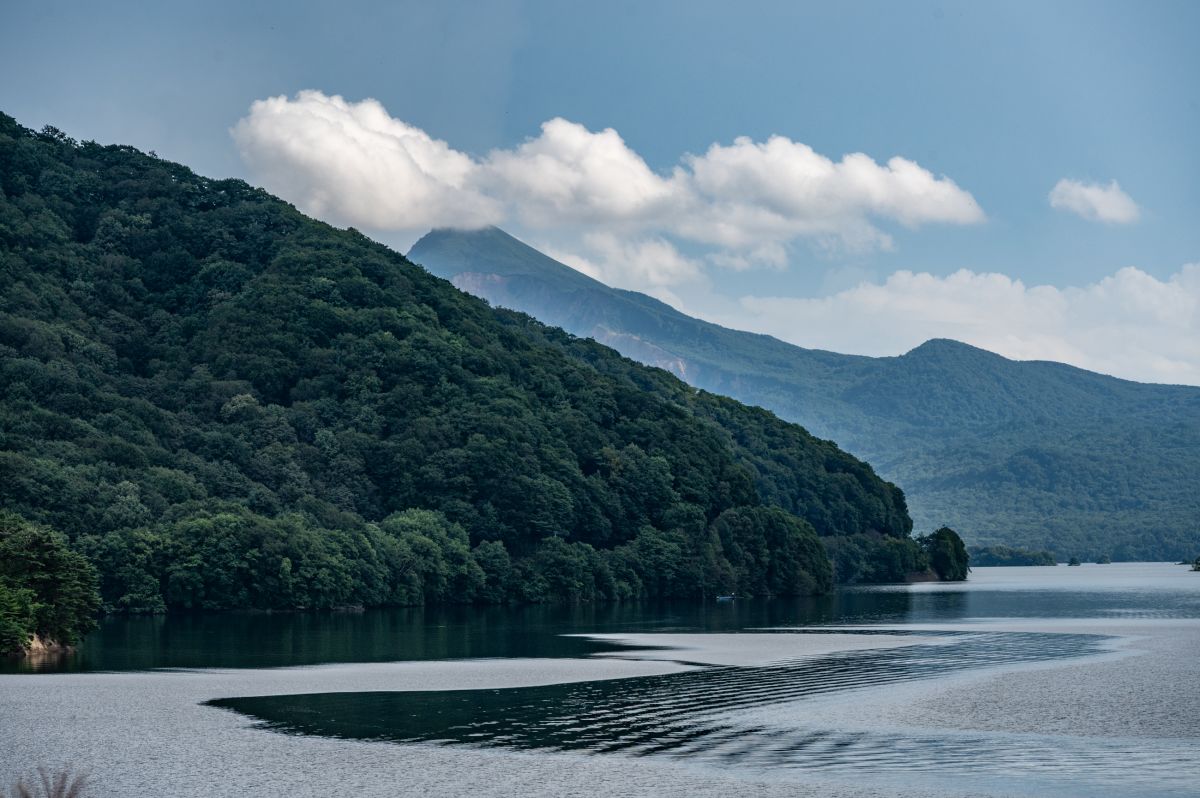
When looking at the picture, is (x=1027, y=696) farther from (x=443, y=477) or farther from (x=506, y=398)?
(x=506, y=398)

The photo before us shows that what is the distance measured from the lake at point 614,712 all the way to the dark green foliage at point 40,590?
2562mm

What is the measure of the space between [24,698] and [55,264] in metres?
159

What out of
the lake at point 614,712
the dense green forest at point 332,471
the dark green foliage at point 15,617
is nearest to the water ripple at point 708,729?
the lake at point 614,712

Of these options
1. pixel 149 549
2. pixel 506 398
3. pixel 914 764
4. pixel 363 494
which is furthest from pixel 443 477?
pixel 914 764

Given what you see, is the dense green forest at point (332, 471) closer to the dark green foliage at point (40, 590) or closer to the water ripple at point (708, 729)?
the dark green foliage at point (40, 590)

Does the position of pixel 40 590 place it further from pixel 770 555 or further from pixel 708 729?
pixel 770 555

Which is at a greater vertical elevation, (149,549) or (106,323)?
(106,323)

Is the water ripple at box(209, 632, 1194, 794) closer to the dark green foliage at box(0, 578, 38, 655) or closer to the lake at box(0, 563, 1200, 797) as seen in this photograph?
the lake at box(0, 563, 1200, 797)

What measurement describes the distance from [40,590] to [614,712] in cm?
4152

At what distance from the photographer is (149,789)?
126 ft

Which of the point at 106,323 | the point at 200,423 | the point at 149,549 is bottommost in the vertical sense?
the point at 149,549

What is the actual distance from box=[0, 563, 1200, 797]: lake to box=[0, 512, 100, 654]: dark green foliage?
2562 mm

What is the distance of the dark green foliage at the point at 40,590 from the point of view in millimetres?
74062

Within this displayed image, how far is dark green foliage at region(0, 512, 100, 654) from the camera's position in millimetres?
74062
